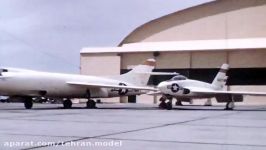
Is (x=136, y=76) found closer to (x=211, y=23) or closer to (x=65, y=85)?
(x=65, y=85)

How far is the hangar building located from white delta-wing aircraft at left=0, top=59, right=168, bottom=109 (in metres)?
16.6

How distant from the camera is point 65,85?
952 inches

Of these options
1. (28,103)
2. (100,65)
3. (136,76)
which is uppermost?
(100,65)

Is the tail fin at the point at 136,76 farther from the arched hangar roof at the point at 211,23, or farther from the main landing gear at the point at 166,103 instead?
the arched hangar roof at the point at 211,23

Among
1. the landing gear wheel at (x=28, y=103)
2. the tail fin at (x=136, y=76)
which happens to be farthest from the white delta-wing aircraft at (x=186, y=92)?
the landing gear wheel at (x=28, y=103)

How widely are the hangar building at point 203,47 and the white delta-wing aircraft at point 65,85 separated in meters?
16.6

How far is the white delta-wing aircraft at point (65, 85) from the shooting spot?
21.4 meters

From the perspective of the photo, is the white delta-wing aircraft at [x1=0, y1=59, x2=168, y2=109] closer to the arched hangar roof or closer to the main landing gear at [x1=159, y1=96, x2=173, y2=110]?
the main landing gear at [x1=159, y1=96, x2=173, y2=110]

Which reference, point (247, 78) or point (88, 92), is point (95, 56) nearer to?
point (247, 78)

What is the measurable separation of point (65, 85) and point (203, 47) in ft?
75.9

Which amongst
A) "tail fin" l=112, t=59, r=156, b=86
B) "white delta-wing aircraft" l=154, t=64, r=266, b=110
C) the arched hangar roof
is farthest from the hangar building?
"white delta-wing aircraft" l=154, t=64, r=266, b=110

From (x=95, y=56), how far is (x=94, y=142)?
42.6 m

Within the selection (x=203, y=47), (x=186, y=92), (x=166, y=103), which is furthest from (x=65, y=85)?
(x=203, y=47)

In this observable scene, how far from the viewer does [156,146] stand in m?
5.86
